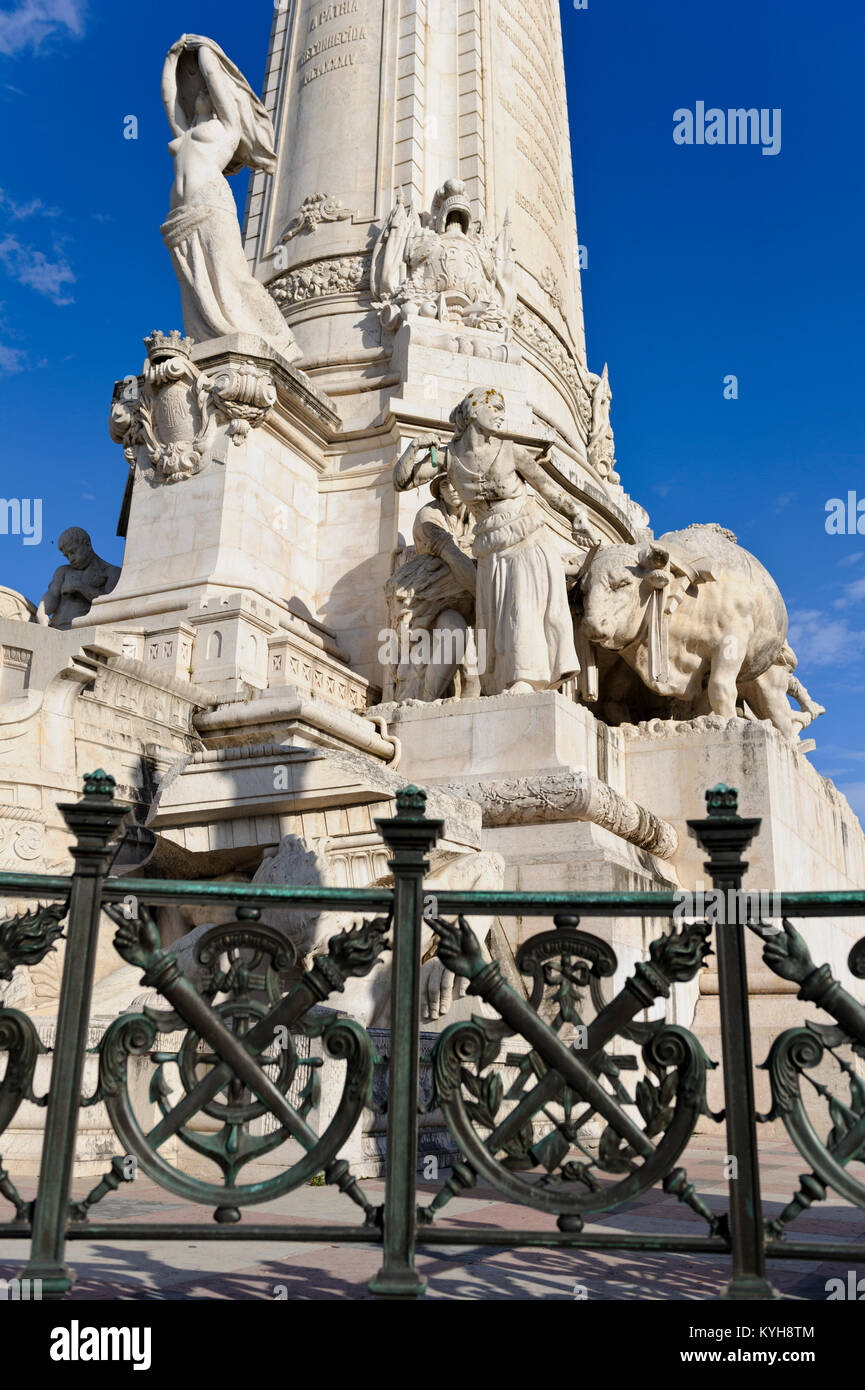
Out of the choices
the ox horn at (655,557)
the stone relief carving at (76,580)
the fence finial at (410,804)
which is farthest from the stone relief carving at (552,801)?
Result: the stone relief carving at (76,580)

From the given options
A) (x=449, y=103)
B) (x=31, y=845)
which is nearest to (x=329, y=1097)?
(x=31, y=845)

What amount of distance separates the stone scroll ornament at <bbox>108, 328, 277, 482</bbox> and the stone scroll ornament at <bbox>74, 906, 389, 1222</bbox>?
12.4 metres

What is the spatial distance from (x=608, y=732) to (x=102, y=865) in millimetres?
8252

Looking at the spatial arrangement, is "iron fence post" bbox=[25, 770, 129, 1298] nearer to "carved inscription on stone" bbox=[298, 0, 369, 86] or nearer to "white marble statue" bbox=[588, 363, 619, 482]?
"white marble statue" bbox=[588, 363, 619, 482]

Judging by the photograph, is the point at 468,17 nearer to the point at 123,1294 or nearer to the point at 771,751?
the point at 771,751

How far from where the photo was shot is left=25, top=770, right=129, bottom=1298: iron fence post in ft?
10.3

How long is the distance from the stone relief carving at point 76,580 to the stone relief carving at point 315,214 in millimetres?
6604

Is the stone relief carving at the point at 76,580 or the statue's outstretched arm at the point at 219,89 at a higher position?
the statue's outstretched arm at the point at 219,89

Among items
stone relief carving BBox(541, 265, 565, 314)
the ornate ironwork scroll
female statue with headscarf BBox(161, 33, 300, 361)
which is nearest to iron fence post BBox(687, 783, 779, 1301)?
the ornate ironwork scroll

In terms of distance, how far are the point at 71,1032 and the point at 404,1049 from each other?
3.08ft

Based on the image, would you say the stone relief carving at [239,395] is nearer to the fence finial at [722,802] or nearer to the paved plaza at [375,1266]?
the paved plaza at [375,1266]

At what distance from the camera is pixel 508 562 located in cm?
1136

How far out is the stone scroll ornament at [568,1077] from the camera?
10.8ft

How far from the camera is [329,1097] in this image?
220 inches
